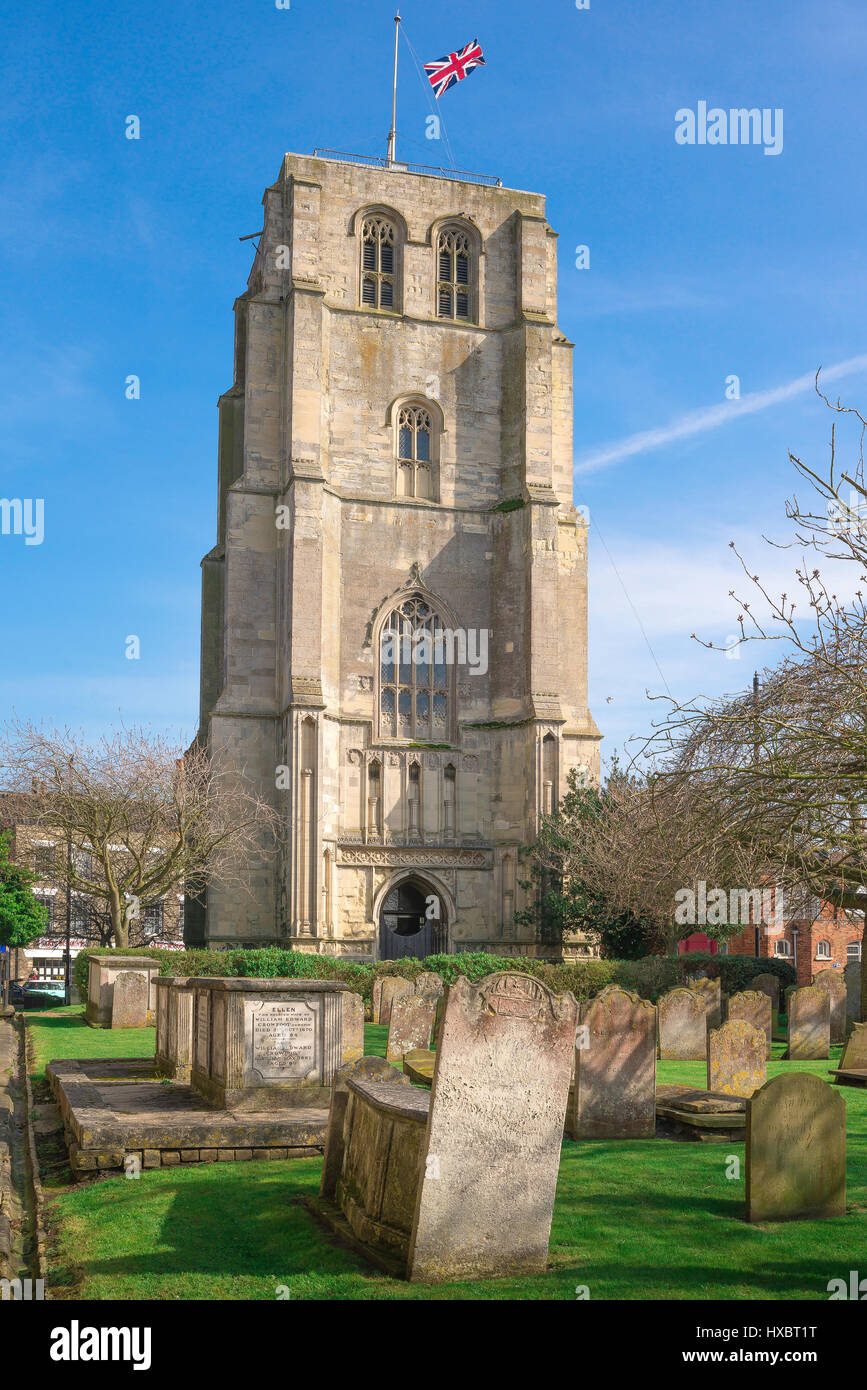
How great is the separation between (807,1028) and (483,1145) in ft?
43.2

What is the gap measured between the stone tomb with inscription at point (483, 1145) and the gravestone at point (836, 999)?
46.2 ft

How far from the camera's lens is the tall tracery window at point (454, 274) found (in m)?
37.8

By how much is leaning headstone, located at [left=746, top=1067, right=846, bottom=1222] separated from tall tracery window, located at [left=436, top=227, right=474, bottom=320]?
108ft

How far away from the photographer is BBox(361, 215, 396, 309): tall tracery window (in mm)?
37125

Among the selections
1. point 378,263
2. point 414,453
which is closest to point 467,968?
point 414,453

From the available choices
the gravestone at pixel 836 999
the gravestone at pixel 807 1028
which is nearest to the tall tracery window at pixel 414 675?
the gravestone at pixel 836 999

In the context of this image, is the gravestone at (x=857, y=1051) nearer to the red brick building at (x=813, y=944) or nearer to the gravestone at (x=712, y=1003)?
the gravestone at (x=712, y=1003)

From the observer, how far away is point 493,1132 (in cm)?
687

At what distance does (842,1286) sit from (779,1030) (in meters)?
18.2

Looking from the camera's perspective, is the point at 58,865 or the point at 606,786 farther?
the point at 606,786

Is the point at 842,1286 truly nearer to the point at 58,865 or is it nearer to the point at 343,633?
the point at 58,865

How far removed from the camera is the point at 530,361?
36594mm

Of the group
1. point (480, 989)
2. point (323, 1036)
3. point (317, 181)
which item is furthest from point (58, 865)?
point (480, 989)

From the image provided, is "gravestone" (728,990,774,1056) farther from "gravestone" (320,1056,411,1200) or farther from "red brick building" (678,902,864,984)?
"red brick building" (678,902,864,984)
